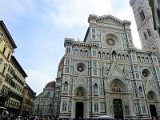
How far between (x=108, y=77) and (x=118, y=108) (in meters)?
5.66

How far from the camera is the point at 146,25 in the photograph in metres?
37.4

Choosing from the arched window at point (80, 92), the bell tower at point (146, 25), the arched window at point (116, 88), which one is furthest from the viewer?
the bell tower at point (146, 25)

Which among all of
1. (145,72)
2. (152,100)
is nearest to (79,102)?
(152,100)

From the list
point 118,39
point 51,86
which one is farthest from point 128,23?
point 51,86

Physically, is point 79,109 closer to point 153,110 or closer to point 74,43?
point 74,43

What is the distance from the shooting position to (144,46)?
38.2m

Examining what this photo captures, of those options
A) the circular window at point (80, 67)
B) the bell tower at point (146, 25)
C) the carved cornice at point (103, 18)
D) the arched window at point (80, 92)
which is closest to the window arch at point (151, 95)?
the bell tower at point (146, 25)

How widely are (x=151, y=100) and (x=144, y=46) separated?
16375 mm

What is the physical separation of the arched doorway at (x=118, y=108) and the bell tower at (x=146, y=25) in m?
15.4

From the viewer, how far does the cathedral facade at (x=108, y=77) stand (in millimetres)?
24078

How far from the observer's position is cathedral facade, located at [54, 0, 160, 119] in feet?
79.0

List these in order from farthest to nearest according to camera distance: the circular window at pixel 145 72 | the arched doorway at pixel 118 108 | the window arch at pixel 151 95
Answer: the circular window at pixel 145 72 < the window arch at pixel 151 95 < the arched doorway at pixel 118 108

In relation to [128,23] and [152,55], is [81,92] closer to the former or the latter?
[152,55]

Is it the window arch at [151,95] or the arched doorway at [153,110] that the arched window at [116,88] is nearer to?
the window arch at [151,95]
